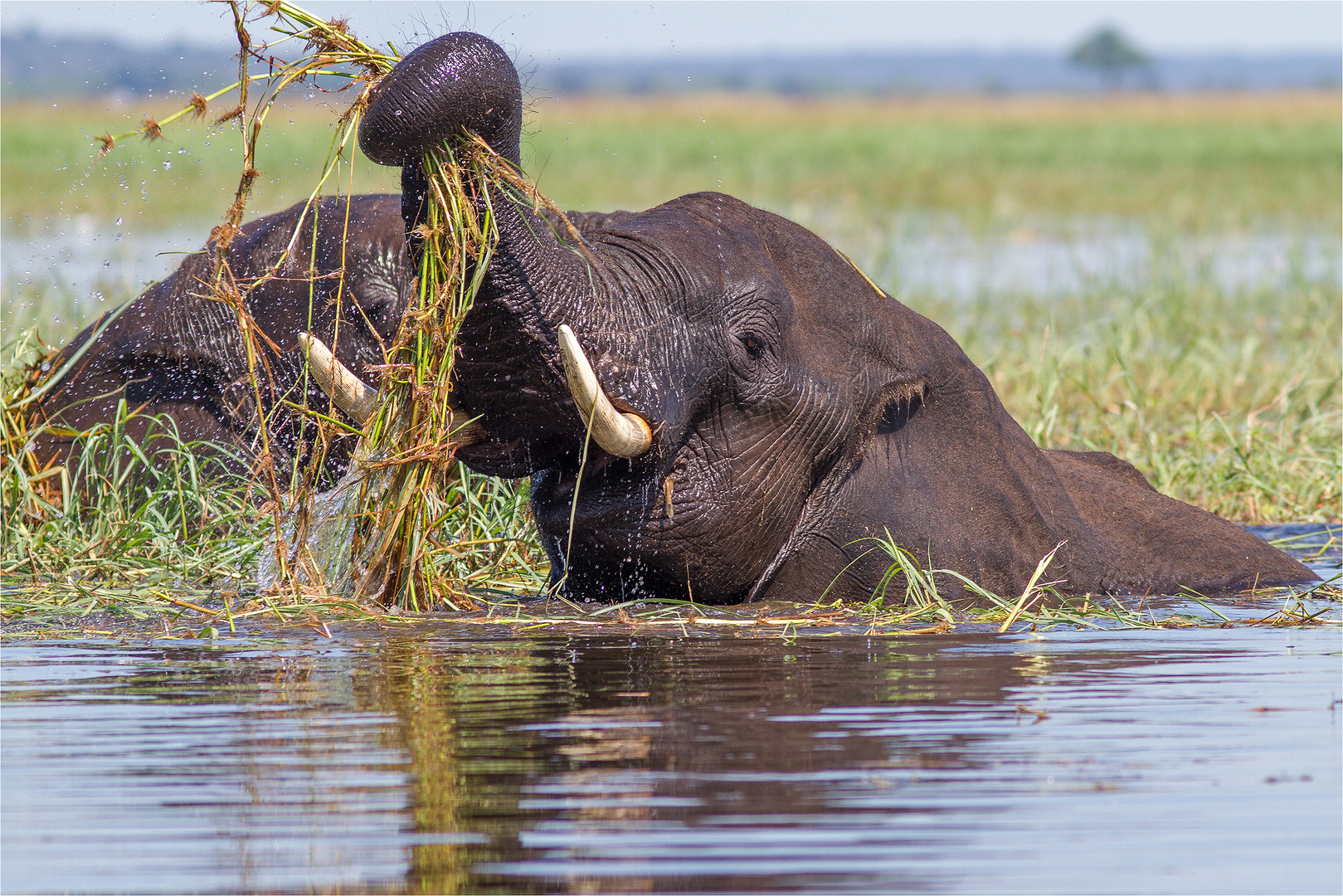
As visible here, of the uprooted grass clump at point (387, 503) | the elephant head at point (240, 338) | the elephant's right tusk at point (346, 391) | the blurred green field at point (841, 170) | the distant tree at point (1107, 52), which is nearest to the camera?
the uprooted grass clump at point (387, 503)

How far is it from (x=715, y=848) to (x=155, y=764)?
1.17m

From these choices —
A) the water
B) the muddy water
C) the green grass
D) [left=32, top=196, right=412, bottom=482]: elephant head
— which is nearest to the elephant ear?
the green grass

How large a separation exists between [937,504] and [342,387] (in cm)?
174

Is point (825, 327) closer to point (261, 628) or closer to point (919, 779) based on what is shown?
point (261, 628)

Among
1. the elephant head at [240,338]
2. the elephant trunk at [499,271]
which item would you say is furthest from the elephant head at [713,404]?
the elephant head at [240,338]

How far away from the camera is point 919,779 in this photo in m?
3.51

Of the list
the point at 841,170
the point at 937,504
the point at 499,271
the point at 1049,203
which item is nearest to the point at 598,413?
the point at 499,271

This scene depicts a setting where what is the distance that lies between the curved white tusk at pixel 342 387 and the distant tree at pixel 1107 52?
429 feet

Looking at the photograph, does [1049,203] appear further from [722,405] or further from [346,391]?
[346,391]

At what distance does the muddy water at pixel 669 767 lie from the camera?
3012 mm

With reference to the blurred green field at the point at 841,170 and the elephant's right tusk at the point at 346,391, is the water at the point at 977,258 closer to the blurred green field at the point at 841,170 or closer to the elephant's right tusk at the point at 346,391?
the blurred green field at the point at 841,170

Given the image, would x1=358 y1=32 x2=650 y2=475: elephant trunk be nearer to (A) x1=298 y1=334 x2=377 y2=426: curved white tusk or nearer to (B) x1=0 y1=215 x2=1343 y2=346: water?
(A) x1=298 y1=334 x2=377 y2=426: curved white tusk

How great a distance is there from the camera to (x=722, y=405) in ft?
17.6

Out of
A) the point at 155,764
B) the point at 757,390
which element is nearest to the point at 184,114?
the point at 757,390
